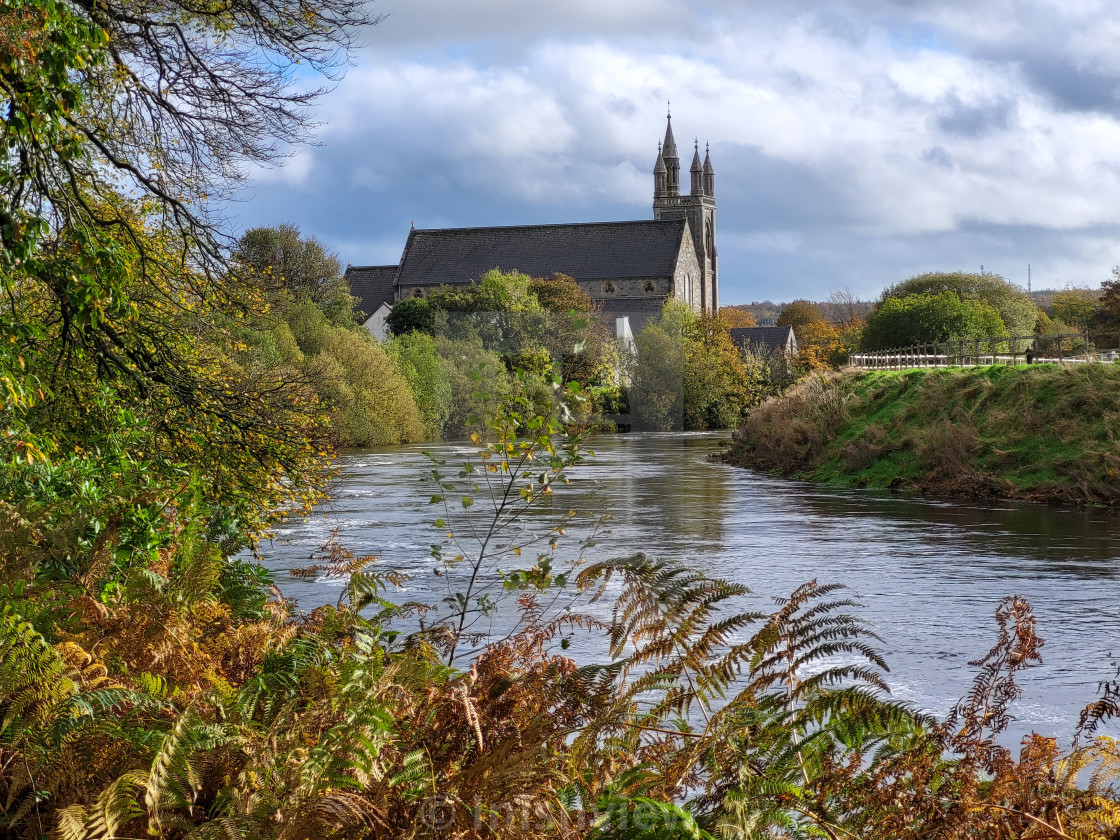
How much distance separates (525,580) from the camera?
610 cm

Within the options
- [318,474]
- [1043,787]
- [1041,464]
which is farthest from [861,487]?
[1043,787]

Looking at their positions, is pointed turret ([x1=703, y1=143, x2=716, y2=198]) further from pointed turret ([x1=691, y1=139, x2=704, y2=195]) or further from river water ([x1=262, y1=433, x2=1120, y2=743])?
river water ([x1=262, y1=433, x2=1120, y2=743])

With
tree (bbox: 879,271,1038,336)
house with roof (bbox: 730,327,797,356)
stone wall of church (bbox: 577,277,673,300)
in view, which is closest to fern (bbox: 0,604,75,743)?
tree (bbox: 879,271,1038,336)

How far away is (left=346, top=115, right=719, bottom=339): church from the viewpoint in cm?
11188

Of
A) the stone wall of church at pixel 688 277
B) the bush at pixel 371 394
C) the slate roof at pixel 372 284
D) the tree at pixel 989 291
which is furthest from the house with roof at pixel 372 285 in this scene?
the bush at pixel 371 394

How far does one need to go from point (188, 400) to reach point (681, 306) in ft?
244

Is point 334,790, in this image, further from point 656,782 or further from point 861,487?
point 861,487

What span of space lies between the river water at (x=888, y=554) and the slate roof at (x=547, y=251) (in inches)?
3324

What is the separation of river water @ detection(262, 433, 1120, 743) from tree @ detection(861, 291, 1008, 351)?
5249cm

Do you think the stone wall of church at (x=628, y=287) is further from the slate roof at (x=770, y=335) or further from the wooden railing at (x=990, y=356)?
the wooden railing at (x=990, y=356)

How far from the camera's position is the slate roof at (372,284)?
12219 centimetres

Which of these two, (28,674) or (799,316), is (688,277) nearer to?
(799,316)

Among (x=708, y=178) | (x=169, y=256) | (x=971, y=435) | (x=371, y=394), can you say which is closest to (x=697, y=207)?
(x=708, y=178)

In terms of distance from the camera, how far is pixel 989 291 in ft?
321
